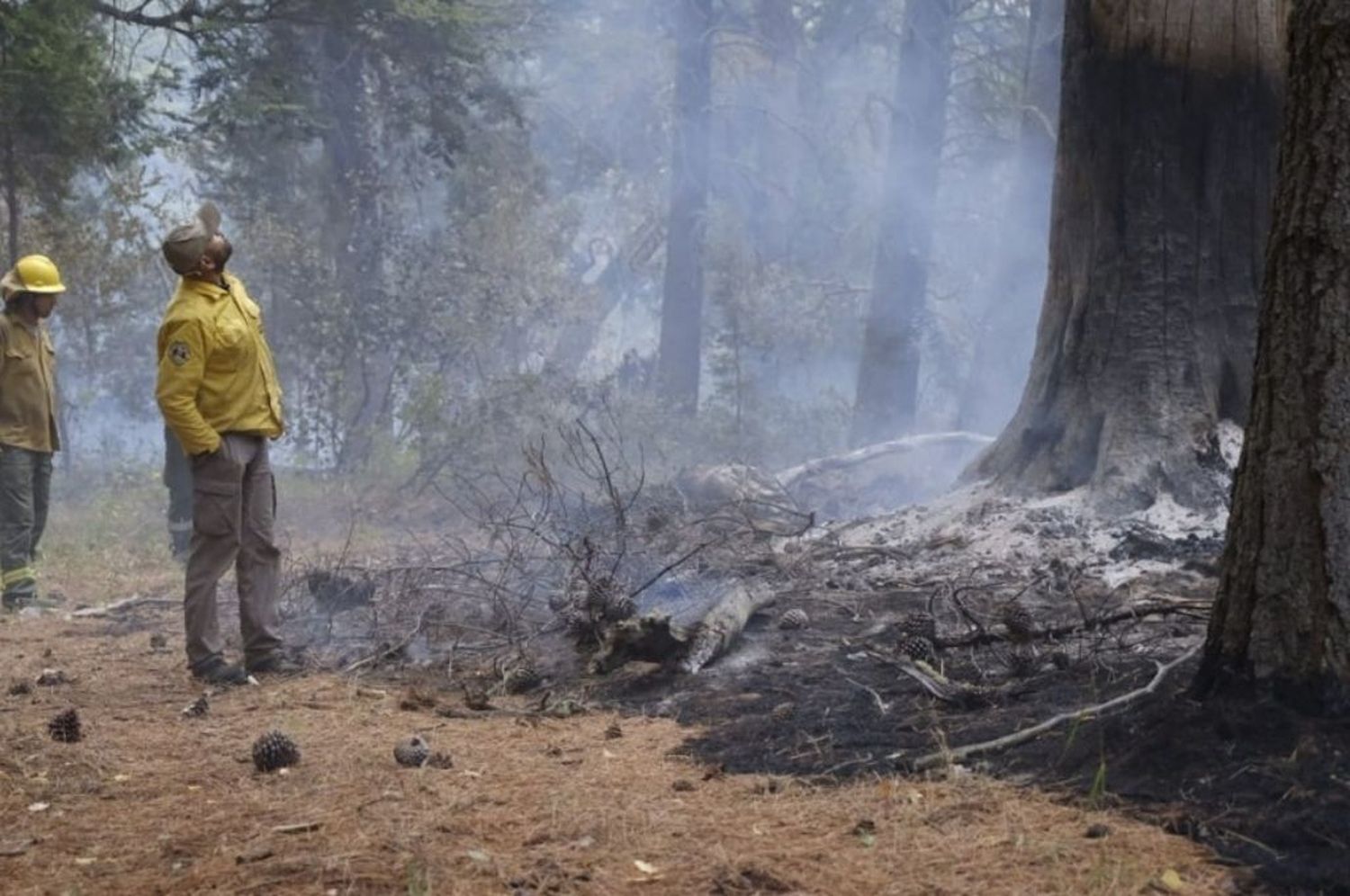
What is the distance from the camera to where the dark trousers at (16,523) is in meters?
10.3

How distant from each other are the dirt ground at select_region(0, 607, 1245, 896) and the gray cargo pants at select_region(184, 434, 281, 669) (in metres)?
1.16

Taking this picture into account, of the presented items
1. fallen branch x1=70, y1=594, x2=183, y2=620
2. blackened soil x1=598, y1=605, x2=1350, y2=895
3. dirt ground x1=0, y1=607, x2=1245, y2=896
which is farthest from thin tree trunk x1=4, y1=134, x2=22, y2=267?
blackened soil x1=598, y1=605, x2=1350, y2=895

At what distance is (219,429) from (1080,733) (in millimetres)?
4421

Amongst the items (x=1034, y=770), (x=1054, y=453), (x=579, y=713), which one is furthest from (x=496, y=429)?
(x=1034, y=770)

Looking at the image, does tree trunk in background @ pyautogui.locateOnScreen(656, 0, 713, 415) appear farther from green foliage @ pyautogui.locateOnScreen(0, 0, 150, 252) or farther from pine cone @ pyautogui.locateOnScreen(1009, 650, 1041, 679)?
pine cone @ pyautogui.locateOnScreen(1009, 650, 1041, 679)

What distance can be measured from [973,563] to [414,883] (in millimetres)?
4992

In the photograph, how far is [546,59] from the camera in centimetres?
2962

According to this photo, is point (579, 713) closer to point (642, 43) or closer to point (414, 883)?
point (414, 883)

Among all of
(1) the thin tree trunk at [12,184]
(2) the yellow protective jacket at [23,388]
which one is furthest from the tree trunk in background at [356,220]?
(2) the yellow protective jacket at [23,388]

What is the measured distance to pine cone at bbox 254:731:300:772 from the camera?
5.25 metres

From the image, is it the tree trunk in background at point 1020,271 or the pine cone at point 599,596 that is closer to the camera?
the pine cone at point 599,596

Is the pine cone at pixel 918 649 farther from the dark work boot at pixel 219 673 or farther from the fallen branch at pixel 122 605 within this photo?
the fallen branch at pixel 122 605

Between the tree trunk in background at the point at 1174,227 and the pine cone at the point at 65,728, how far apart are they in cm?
541

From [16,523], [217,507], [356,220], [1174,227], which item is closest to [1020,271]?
[356,220]
